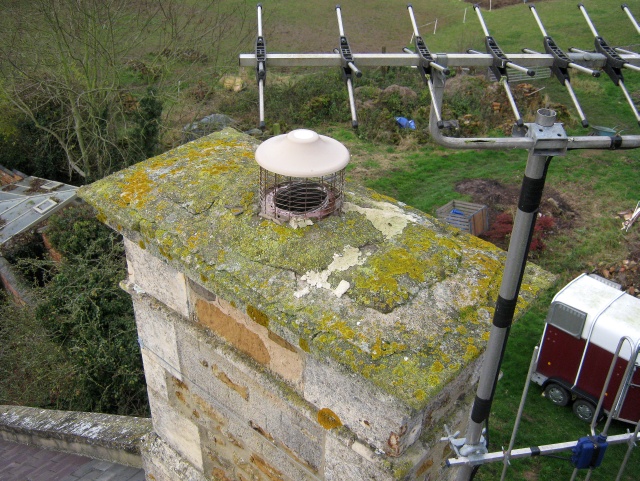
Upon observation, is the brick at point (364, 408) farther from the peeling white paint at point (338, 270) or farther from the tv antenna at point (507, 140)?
the peeling white paint at point (338, 270)

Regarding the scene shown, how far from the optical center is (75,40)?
13211mm

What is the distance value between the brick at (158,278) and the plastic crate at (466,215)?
9.46m

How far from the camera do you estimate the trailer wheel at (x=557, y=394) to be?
8836mm

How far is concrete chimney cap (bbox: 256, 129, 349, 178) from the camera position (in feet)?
9.50

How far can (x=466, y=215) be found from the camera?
1252 cm

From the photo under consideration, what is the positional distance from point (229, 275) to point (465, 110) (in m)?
16.0

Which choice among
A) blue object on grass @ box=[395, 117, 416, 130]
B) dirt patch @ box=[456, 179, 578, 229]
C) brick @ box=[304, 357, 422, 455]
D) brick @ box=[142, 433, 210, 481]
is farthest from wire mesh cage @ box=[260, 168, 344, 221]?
blue object on grass @ box=[395, 117, 416, 130]

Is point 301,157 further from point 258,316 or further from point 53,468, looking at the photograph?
point 53,468

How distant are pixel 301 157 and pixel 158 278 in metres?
1.16

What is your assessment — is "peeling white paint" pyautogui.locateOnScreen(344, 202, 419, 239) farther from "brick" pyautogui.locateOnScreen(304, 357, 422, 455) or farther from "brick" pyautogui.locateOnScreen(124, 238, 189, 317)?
"brick" pyautogui.locateOnScreen(124, 238, 189, 317)

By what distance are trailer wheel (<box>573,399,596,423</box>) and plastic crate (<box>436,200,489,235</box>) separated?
4.34 m

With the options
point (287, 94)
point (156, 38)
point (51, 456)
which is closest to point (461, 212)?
point (287, 94)

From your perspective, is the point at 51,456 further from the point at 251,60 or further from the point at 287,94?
the point at 287,94

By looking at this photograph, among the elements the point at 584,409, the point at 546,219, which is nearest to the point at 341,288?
the point at 584,409
